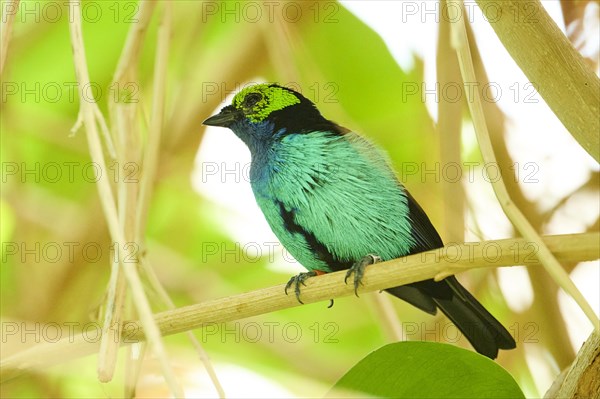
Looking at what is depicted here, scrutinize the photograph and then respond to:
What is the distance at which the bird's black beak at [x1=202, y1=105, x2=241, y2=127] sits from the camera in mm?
3049

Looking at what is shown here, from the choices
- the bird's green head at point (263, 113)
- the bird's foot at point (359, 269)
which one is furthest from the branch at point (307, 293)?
the bird's green head at point (263, 113)

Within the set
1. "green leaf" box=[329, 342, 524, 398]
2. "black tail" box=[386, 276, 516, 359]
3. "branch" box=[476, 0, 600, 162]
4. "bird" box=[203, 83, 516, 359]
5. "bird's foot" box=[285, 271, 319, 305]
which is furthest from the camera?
"bird" box=[203, 83, 516, 359]

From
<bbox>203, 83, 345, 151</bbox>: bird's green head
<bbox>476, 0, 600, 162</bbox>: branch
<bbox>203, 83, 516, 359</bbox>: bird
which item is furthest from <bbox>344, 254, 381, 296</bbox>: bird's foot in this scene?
<bbox>476, 0, 600, 162</bbox>: branch

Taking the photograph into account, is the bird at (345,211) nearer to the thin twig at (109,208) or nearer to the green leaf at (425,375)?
the green leaf at (425,375)

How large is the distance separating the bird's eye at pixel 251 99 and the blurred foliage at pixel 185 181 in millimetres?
124

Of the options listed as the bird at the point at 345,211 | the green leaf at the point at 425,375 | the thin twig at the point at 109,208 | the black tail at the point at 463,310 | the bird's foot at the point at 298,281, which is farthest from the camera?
the bird at the point at 345,211

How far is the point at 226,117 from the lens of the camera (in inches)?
122

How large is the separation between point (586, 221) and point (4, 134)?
7.55 ft

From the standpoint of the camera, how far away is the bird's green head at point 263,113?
3.05 m

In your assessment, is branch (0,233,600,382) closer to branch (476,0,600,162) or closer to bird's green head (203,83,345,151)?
branch (476,0,600,162)

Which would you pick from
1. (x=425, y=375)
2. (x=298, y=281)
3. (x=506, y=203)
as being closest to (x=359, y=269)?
(x=298, y=281)

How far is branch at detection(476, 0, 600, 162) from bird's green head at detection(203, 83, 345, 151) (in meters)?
1.48

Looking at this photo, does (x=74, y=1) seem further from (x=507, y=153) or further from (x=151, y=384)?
(x=507, y=153)

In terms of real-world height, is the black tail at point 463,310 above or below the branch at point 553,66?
below
